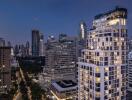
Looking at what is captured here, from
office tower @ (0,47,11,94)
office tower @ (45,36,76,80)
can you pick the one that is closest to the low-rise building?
office tower @ (45,36,76,80)

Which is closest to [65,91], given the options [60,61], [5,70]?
[60,61]

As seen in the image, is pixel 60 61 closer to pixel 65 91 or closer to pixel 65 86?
pixel 65 86

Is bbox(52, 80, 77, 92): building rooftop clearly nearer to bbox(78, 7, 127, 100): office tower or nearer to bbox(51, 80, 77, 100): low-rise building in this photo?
bbox(51, 80, 77, 100): low-rise building

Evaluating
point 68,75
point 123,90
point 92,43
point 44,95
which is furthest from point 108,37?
point 68,75

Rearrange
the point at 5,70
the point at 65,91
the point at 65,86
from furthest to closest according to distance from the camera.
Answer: the point at 5,70 < the point at 65,86 < the point at 65,91

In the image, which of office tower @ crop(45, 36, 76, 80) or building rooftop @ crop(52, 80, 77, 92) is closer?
building rooftop @ crop(52, 80, 77, 92)

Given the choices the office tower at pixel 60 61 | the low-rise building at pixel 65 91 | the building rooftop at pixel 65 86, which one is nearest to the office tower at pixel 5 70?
the office tower at pixel 60 61

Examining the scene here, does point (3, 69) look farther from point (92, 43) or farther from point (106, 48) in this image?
point (106, 48)

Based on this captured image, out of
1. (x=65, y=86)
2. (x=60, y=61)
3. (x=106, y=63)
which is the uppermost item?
(x=106, y=63)
